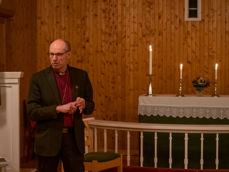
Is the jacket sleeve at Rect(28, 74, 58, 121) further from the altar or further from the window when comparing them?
the window

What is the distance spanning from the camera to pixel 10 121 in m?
3.58

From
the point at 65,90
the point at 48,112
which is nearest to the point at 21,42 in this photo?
the point at 65,90

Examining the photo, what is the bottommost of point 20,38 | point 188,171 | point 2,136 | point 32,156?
point 32,156

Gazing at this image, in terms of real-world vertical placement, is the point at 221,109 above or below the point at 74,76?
below

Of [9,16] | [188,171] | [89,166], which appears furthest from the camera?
[9,16]

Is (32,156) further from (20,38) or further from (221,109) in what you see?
(221,109)

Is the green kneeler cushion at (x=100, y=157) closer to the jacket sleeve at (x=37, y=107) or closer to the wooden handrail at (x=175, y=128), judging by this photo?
the wooden handrail at (x=175, y=128)

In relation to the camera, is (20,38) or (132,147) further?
(132,147)

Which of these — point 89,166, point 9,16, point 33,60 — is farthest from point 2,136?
point 33,60

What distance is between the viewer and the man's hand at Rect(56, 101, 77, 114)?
2660 millimetres

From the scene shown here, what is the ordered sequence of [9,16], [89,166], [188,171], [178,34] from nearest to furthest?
[89,166]
[188,171]
[9,16]
[178,34]

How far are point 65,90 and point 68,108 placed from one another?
225 millimetres

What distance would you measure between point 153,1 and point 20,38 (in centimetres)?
253

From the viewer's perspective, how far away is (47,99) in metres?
2.79
